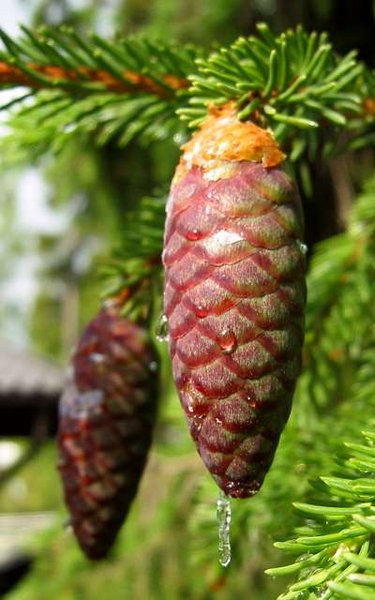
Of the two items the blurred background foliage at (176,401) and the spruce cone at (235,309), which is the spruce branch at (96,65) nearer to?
the blurred background foliage at (176,401)

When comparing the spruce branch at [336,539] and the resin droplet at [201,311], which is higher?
the resin droplet at [201,311]

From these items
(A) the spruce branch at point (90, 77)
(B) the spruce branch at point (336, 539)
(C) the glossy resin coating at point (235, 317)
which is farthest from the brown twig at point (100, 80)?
(B) the spruce branch at point (336, 539)

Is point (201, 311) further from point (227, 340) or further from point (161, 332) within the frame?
point (161, 332)

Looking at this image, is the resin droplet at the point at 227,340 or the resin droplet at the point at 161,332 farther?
the resin droplet at the point at 161,332

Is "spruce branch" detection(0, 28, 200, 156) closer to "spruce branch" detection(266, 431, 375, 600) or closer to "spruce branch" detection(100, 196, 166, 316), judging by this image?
"spruce branch" detection(100, 196, 166, 316)

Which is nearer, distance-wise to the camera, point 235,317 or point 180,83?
point 235,317

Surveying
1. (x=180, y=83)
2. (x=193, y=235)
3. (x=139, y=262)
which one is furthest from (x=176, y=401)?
(x=193, y=235)

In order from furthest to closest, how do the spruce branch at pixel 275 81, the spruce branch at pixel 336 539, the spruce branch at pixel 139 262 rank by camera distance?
1. the spruce branch at pixel 139 262
2. the spruce branch at pixel 275 81
3. the spruce branch at pixel 336 539
